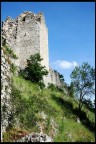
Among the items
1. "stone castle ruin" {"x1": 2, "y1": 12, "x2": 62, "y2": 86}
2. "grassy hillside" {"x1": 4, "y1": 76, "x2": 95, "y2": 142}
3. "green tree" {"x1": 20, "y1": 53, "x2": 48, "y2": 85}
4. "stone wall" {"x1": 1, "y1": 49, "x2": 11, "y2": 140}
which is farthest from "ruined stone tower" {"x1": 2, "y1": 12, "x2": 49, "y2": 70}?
"stone wall" {"x1": 1, "y1": 49, "x2": 11, "y2": 140}

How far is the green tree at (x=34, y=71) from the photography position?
141ft

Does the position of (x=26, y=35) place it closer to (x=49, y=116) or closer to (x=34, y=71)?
(x=34, y=71)

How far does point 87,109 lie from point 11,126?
25.3 metres

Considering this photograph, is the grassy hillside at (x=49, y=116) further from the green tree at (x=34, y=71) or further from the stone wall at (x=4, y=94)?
the green tree at (x=34, y=71)

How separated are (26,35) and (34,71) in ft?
27.2

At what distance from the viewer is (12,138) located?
63.6 ft

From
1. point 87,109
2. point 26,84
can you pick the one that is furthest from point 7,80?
point 87,109

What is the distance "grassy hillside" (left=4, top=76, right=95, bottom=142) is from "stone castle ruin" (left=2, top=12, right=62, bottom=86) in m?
6.96

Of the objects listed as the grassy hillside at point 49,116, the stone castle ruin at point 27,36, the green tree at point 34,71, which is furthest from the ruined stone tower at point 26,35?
the grassy hillside at point 49,116

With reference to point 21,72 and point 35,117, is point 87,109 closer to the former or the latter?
point 21,72

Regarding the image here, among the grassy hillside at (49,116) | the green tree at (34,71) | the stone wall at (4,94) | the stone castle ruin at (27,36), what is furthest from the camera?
the stone castle ruin at (27,36)

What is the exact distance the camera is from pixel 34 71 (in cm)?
4316

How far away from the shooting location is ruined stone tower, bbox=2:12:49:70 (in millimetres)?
47906

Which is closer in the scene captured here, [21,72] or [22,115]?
[22,115]
